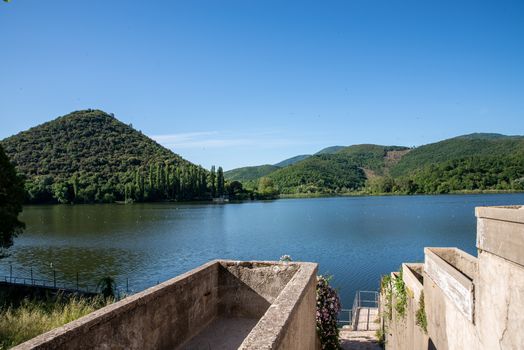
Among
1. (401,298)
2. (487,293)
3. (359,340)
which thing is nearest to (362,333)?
(359,340)

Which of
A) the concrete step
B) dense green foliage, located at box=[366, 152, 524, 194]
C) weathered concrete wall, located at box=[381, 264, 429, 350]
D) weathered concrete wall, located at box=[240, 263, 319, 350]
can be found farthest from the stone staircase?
dense green foliage, located at box=[366, 152, 524, 194]

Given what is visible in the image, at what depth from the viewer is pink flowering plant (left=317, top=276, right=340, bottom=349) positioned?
770 cm

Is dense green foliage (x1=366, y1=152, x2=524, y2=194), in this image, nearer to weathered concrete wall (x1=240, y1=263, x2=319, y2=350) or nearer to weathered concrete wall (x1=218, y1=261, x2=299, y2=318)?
weathered concrete wall (x1=218, y1=261, x2=299, y2=318)

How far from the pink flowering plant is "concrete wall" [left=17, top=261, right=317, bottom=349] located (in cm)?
180

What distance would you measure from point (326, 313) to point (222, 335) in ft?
9.65

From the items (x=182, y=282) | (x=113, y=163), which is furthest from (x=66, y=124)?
(x=182, y=282)

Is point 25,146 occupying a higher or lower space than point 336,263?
higher

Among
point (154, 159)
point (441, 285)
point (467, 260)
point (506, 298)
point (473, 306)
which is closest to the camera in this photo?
point (506, 298)

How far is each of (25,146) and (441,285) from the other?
155 m

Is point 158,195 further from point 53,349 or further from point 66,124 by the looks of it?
point 53,349

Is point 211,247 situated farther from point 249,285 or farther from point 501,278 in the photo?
point 501,278

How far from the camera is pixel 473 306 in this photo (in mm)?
4484

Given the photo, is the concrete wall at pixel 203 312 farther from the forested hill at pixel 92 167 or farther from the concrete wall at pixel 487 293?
the forested hill at pixel 92 167

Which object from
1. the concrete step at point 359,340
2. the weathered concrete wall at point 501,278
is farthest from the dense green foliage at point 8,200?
the weathered concrete wall at point 501,278
